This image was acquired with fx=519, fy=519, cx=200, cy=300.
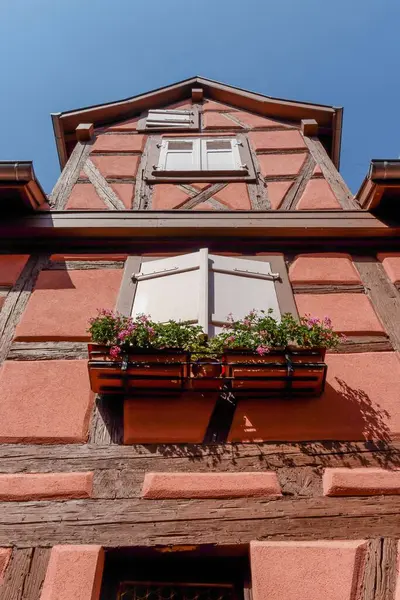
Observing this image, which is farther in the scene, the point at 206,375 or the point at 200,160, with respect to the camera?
the point at 200,160

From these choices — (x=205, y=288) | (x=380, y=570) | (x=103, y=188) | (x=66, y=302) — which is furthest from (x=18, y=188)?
(x=380, y=570)

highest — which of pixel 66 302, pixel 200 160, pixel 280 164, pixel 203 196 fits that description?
pixel 200 160

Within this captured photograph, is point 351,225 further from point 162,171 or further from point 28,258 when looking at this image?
point 28,258

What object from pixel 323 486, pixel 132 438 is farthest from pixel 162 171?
pixel 323 486

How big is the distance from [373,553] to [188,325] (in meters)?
1.75

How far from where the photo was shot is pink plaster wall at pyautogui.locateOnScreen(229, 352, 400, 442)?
3172 millimetres

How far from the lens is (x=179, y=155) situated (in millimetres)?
6938

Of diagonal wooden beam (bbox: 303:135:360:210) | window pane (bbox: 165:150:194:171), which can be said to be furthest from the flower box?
window pane (bbox: 165:150:194:171)

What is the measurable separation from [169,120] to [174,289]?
4.80m

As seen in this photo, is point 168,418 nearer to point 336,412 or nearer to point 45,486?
point 45,486

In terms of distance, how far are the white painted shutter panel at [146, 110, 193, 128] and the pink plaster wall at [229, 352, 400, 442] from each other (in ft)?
18.2

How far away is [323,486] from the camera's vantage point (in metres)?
2.89

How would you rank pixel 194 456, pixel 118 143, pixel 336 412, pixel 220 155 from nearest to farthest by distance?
pixel 194 456
pixel 336 412
pixel 220 155
pixel 118 143

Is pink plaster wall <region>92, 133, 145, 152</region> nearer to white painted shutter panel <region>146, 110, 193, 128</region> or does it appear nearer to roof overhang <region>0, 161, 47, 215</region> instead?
white painted shutter panel <region>146, 110, 193, 128</region>
